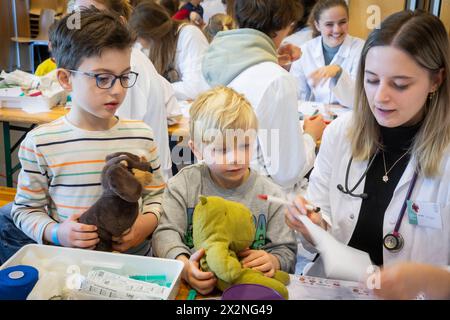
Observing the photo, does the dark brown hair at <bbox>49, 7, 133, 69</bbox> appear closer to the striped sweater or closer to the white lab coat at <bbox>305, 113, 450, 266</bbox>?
the striped sweater

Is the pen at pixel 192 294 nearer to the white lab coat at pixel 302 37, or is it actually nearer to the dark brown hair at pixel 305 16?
the white lab coat at pixel 302 37

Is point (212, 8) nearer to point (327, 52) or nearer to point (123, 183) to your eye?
point (327, 52)

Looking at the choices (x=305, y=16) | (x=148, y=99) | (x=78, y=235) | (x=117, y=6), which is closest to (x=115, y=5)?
(x=117, y=6)

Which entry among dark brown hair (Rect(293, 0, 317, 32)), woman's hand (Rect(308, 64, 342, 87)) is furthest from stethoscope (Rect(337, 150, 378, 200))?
dark brown hair (Rect(293, 0, 317, 32))

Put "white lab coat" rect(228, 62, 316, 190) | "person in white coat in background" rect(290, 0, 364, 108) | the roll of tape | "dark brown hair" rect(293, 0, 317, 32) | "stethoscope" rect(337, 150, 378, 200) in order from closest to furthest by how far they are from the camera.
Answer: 1. the roll of tape
2. "stethoscope" rect(337, 150, 378, 200)
3. "white lab coat" rect(228, 62, 316, 190)
4. "person in white coat in background" rect(290, 0, 364, 108)
5. "dark brown hair" rect(293, 0, 317, 32)

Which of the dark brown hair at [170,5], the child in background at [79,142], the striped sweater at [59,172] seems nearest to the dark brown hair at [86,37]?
the child in background at [79,142]

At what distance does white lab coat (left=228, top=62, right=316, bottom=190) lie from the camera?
1.70m

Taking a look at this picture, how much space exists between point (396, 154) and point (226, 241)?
0.61 meters

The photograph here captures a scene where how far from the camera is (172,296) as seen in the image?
0.88 metres

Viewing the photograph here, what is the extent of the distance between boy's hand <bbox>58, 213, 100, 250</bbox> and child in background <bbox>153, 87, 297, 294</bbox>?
0.15 m

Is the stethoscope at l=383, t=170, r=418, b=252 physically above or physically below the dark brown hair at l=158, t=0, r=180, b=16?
below

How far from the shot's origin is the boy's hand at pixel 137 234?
114cm
